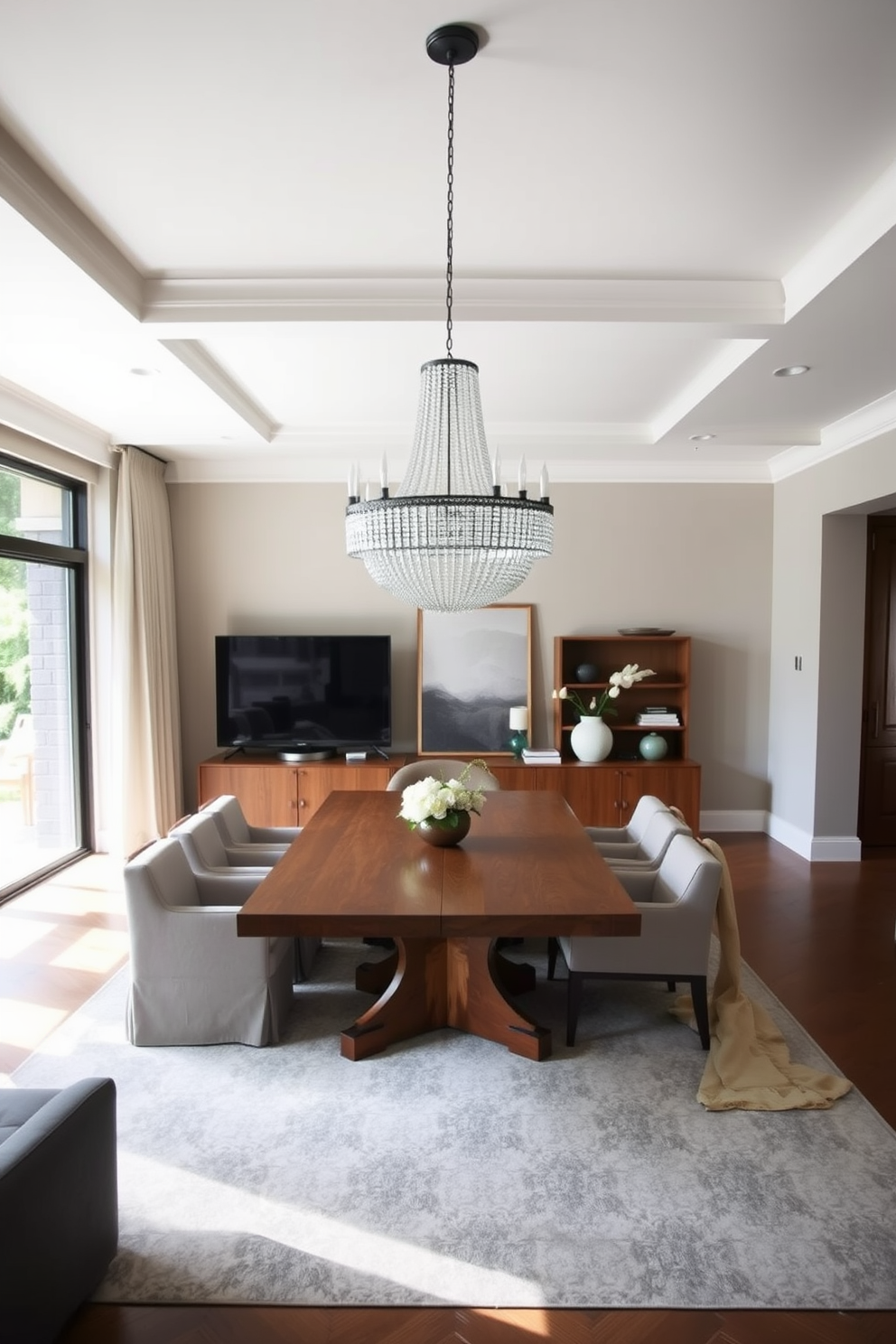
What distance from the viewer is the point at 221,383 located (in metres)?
4.08

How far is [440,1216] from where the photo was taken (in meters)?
2.14

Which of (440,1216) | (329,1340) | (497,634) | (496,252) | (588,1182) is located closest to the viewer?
(329,1340)

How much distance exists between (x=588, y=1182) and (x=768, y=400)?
3.57 metres

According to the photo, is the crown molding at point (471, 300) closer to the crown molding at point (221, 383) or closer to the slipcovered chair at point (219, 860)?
the crown molding at point (221, 383)

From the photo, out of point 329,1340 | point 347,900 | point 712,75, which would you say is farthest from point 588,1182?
point 712,75

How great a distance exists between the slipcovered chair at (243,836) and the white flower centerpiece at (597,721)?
90.0 inches

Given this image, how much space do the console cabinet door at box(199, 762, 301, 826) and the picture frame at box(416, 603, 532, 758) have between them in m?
1.00

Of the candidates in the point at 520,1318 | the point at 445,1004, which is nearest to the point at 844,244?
the point at 445,1004

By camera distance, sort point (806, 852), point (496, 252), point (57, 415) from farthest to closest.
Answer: point (806, 852) < point (57, 415) < point (496, 252)

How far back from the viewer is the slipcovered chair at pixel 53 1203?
62.7 inches

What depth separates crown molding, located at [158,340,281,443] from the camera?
3482 mm

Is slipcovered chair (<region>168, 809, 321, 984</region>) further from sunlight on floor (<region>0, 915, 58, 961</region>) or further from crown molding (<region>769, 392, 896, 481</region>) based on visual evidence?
crown molding (<region>769, 392, 896, 481</region>)

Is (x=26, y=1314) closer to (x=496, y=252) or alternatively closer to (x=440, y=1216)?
(x=440, y=1216)

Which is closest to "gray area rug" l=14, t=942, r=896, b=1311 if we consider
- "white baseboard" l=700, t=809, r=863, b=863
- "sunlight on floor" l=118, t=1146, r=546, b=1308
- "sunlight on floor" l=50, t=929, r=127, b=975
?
"sunlight on floor" l=118, t=1146, r=546, b=1308
